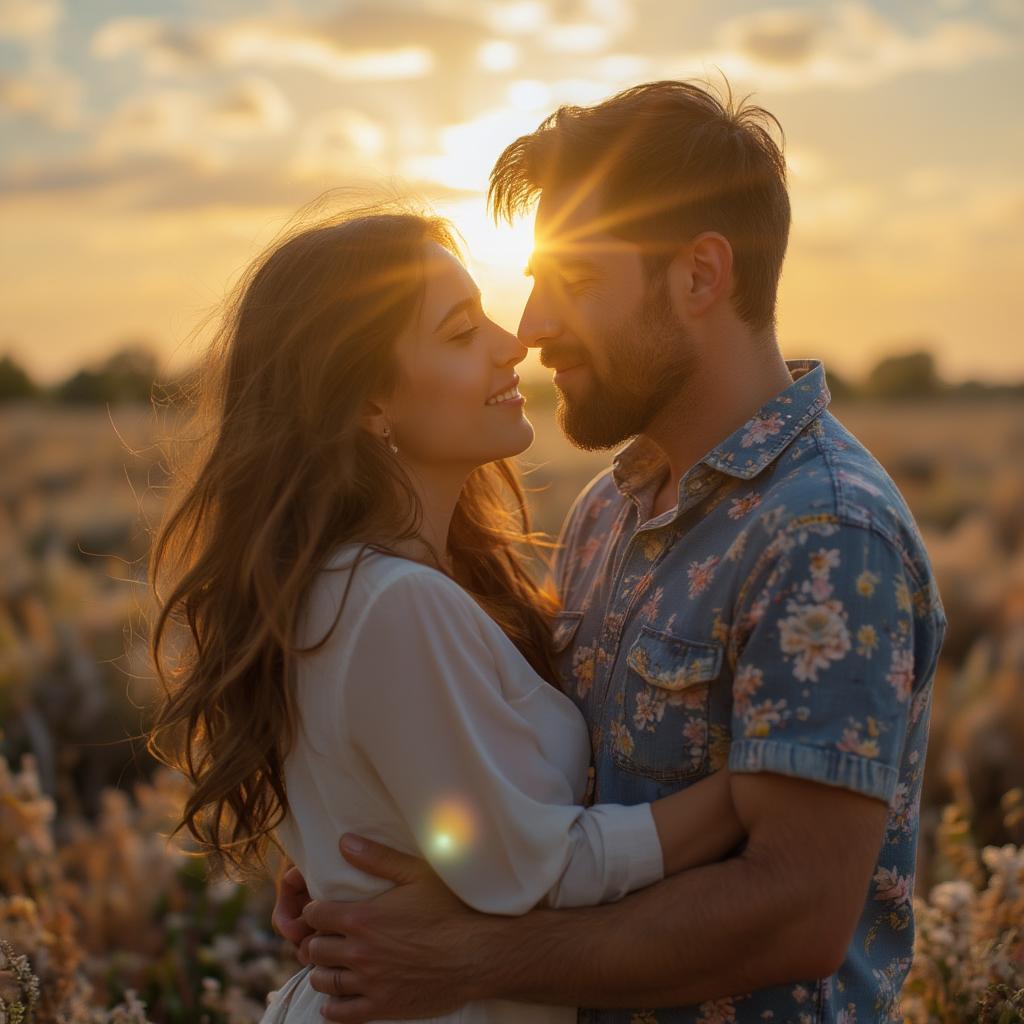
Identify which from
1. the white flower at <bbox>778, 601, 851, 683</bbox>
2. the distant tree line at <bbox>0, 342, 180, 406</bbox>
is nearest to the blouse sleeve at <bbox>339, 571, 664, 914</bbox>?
the white flower at <bbox>778, 601, 851, 683</bbox>

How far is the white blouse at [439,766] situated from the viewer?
2482mm

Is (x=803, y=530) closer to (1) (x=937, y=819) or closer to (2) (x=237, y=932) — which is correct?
(2) (x=237, y=932)

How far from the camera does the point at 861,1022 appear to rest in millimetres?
2627

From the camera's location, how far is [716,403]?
3141 millimetres

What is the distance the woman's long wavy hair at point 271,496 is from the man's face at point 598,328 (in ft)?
1.00

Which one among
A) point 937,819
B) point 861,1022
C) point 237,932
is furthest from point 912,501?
point 861,1022

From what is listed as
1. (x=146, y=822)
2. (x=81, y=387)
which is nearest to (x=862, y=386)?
(x=81, y=387)

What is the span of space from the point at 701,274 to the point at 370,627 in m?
1.33

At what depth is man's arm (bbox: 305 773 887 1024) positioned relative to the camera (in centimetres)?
232

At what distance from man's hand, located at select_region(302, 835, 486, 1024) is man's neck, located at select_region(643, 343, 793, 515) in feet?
3.82

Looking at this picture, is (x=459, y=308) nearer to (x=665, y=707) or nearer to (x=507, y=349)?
(x=507, y=349)

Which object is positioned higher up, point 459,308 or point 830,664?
point 459,308

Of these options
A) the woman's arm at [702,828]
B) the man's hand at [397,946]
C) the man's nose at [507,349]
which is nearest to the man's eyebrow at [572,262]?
the man's nose at [507,349]

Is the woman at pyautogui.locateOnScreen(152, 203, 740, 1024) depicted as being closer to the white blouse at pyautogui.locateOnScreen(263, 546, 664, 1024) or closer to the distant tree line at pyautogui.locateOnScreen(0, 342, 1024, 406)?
the white blouse at pyautogui.locateOnScreen(263, 546, 664, 1024)
